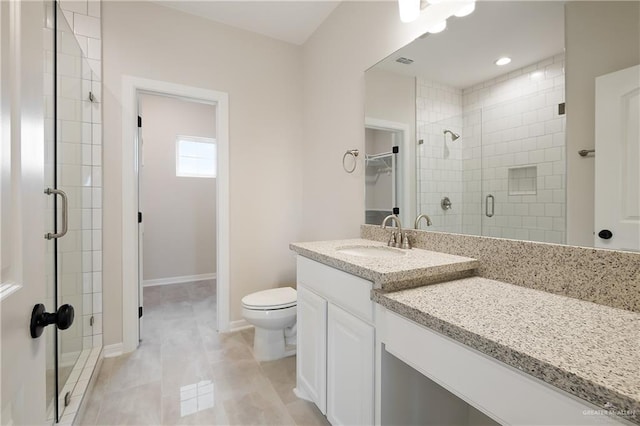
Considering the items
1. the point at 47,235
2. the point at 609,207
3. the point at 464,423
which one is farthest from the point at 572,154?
the point at 47,235

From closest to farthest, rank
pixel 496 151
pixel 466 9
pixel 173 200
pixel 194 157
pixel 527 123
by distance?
1. pixel 527 123
2. pixel 496 151
3. pixel 466 9
4. pixel 173 200
5. pixel 194 157

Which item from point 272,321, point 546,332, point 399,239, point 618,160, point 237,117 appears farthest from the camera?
point 237,117

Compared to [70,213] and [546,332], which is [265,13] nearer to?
[70,213]

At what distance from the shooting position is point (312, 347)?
1495 mm

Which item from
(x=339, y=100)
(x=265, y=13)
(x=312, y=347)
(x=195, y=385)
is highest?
(x=265, y=13)

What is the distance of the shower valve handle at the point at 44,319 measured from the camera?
0.58m

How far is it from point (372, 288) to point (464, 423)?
869mm

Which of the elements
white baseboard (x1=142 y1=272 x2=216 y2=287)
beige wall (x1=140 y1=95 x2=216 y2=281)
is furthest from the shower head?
white baseboard (x1=142 y1=272 x2=216 y2=287)

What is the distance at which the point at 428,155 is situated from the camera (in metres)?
1.60

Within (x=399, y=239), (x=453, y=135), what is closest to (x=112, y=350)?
(x=399, y=239)

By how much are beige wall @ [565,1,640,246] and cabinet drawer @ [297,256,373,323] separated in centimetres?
75

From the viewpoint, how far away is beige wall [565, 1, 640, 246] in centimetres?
91

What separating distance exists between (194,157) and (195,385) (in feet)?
10.6

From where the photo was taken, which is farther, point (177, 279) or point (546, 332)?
point (177, 279)
